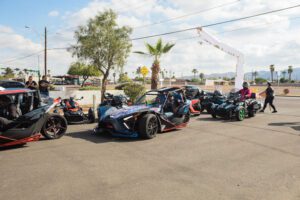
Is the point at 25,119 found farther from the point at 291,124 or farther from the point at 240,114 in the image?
the point at 291,124

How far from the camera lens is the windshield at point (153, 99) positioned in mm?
9773

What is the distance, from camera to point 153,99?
9.91 metres

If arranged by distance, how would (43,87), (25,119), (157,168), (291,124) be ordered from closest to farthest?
(157,168) < (25,119) < (291,124) < (43,87)

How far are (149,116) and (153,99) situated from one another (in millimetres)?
1554

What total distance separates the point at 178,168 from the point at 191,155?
42.4 inches

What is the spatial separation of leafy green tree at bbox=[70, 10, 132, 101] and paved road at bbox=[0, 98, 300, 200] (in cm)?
1009

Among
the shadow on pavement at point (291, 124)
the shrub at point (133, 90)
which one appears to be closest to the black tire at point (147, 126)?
the shadow on pavement at point (291, 124)

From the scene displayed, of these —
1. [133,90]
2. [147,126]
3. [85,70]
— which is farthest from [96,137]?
[85,70]

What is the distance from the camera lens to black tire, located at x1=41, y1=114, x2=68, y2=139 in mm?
8312

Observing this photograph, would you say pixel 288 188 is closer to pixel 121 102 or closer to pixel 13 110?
pixel 13 110

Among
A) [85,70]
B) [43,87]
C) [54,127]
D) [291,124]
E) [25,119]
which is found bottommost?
[291,124]

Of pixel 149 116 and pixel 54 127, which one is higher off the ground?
pixel 149 116

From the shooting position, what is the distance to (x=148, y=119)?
834cm

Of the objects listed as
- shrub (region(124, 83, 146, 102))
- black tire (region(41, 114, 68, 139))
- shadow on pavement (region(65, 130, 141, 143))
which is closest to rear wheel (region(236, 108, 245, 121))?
shadow on pavement (region(65, 130, 141, 143))
